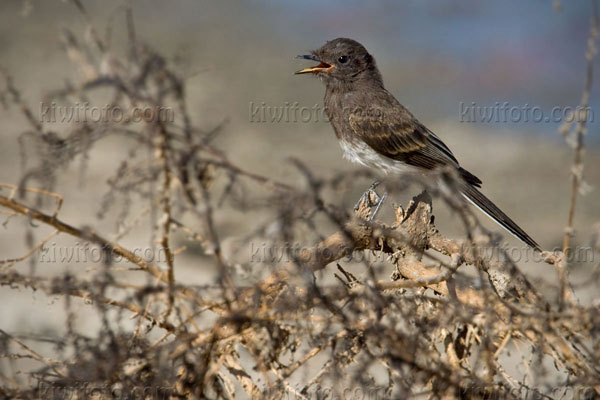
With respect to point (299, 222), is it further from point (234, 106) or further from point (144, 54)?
point (234, 106)

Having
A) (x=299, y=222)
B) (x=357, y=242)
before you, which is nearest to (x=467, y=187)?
(x=357, y=242)

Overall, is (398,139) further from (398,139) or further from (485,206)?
(485,206)

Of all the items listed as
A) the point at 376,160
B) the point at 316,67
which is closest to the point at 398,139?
the point at 376,160

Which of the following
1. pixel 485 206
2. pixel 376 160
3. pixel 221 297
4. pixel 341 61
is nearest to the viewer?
pixel 221 297

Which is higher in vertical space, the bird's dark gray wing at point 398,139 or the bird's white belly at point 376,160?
the bird's dark gray wing at point 398,139

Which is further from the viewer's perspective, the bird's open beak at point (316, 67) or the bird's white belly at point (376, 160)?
the bird's open beak at point (316, 67)

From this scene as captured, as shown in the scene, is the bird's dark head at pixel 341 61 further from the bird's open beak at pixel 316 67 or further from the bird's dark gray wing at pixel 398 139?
the bird's dark gray wing at pixel 398 139

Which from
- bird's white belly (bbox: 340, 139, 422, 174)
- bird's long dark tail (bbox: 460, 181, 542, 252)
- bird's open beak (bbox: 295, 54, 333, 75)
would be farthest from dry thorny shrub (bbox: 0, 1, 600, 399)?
bird's open beak (bbox: 295, 54, 333, 75)

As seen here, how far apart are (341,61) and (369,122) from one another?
0.74 metres

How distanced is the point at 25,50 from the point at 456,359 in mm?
16010

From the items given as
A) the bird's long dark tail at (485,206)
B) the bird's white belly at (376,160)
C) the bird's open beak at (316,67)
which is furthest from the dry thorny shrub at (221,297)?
the bird's open beak at (316,67)

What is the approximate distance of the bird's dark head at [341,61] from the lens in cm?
698

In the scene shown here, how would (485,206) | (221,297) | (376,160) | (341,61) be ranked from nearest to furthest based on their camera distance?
1. (221,297)
2. (485,206)
3. (376,160)
4. (341,61)

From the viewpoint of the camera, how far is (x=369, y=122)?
6637 mm
